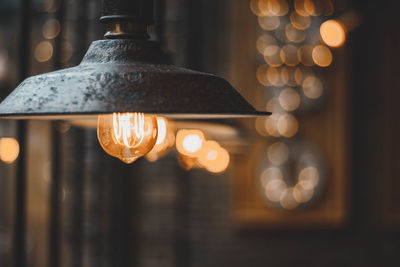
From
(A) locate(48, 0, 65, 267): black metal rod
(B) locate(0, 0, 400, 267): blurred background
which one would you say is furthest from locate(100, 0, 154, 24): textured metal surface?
(B) locate(0, 0, 400, 267): blurred background

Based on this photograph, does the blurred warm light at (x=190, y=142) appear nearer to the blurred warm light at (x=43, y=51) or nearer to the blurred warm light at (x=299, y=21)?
the blurred warm light at (x=299, y=21)

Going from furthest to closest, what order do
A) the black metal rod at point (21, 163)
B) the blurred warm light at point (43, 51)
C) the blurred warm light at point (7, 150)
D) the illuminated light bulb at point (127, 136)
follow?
the blurred warm light at point (43, 51) → the blurred warm light at point (7, 150) → the black metal rod at point (21, 163) → the illuminated light bulb at point (127, 136)

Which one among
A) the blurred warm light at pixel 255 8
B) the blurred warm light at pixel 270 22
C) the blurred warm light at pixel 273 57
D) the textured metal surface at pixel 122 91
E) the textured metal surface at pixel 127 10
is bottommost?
the textured metal surface at pixel 122 91

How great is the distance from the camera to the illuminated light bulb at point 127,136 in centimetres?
98

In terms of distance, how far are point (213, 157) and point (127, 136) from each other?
291cm

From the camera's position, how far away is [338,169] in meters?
5.13

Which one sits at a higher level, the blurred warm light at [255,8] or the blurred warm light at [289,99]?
the blurred warm light at [255,8]

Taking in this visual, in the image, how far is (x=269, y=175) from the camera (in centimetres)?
512

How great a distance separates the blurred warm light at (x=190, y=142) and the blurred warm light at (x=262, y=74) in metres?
2.21

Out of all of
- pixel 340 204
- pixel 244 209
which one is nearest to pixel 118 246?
pixel 244 209

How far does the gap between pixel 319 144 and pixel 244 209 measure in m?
0.81

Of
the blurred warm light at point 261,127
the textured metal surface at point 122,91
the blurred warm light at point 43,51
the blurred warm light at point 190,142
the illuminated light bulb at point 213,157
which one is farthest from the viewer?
the blurred warm light at point 43,51

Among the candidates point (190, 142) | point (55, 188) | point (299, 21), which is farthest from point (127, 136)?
point (299, 21)

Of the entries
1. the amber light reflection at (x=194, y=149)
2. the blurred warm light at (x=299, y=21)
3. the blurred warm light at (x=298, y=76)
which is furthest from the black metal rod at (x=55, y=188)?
the blurred warm light at (x=299, y=21)
